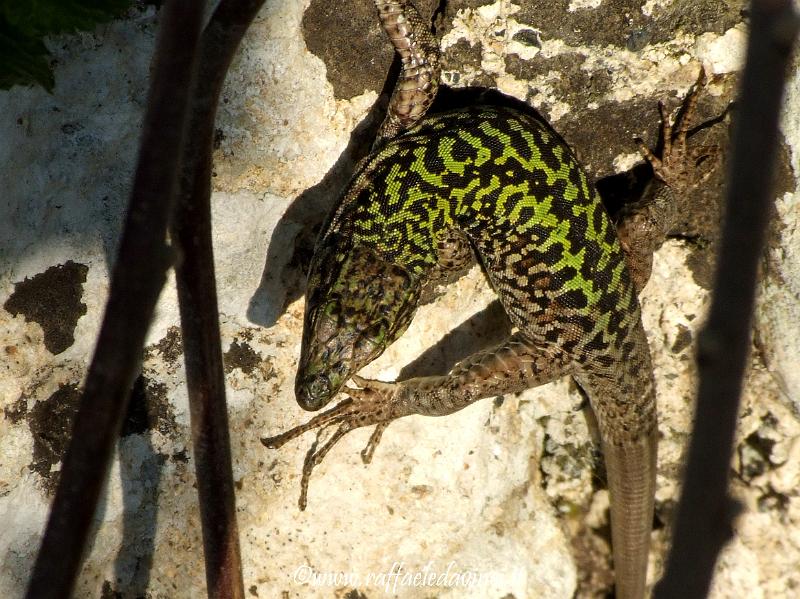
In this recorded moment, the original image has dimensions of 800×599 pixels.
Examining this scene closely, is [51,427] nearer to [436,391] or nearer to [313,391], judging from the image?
[313,391]

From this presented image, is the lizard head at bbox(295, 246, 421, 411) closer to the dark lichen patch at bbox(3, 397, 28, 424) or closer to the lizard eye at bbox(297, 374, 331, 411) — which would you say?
the lizard eye at bbox(297, 374, 331, 411)

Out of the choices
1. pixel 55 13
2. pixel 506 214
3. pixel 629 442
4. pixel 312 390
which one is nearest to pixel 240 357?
pixel 312 390

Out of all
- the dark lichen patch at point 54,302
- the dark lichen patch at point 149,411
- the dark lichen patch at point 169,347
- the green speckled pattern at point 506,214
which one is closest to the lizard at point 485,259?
the green speckled pattern at point 506,214

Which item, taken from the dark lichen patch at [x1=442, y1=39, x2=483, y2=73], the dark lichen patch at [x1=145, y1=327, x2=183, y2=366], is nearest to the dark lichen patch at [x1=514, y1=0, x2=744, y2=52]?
the dark lichen patch at [x1=442, y1=39, x2=483, y2=73]

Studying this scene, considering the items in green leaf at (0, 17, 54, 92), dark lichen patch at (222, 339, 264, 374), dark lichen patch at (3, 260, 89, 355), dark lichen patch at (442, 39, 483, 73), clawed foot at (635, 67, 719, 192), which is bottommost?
dark lichen patch at (222, 339, 264, 374)

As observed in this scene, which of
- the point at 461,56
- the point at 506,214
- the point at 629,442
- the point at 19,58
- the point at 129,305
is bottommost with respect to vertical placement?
the point at 629,442
